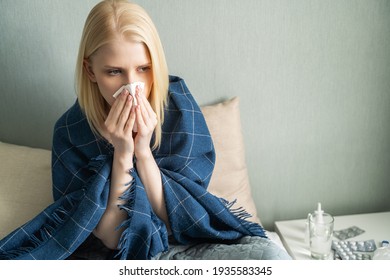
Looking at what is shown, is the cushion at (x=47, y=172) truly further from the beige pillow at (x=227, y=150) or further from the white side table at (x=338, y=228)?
the white side table at (x=338, y=228)

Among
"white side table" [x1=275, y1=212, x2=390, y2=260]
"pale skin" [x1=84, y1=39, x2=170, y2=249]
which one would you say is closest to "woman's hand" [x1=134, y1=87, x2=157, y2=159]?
"pale skin" [x1=84, y1=39, x2=170, y2=249]

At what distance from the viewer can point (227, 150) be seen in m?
1.36

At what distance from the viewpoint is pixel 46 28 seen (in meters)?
1.33

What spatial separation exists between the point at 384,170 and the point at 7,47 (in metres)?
1.37

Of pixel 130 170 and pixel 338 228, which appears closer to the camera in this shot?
pixel 130 170

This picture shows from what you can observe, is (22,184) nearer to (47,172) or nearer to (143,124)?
(47,172)

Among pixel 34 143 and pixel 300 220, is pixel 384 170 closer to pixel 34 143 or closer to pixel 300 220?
pixel 300 220

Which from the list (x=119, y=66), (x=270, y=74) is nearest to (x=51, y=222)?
(x=119, y=66)

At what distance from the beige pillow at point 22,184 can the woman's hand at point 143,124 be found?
1.21 feet

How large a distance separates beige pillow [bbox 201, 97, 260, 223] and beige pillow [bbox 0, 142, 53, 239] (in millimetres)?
514

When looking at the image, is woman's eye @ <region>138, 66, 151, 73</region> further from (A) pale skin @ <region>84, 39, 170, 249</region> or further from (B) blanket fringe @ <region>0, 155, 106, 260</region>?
(B) blanket fringe @ <region>0, 155, 106, 260</region>

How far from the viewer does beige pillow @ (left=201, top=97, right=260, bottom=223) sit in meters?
1.35

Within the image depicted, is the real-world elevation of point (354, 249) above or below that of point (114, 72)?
below

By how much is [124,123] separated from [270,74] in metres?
0.59
